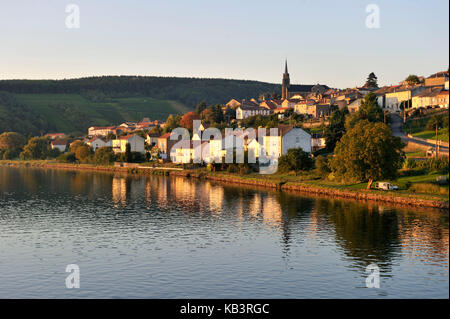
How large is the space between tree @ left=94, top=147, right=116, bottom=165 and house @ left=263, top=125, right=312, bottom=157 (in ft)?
156

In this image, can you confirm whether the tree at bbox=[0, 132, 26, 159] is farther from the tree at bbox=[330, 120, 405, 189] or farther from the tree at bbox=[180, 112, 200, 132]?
the tree at bbox=[330, 120, 405, 189]

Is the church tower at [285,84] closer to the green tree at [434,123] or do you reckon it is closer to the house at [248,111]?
the house at [248,111]

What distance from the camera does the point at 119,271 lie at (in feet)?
115

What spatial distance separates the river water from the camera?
31.6 m

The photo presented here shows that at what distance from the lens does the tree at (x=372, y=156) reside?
6325cm

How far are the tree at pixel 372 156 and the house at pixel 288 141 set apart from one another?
33.7 meters

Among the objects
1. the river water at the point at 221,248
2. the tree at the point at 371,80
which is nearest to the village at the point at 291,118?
the tree at the point at 371,80

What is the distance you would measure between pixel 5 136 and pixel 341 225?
145m

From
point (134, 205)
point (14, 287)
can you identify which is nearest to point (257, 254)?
point (14, 287)

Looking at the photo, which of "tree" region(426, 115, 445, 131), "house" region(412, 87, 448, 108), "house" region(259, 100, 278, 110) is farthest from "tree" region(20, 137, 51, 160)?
"tree" region(426, 115, 445, 131)

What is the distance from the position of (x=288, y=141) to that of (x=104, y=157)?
174ft

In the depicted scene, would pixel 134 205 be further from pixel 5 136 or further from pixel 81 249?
pixel 5 136

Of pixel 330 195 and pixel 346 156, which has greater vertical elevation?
pixel 346 156

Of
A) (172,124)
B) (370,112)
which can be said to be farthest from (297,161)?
(172,124)
